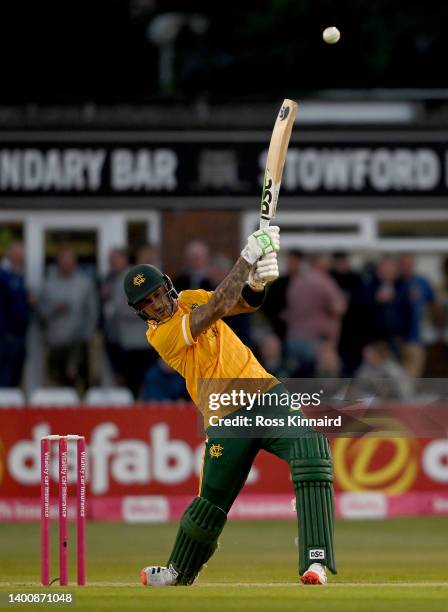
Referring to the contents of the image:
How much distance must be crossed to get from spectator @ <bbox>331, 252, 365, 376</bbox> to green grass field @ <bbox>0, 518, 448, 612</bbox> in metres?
2.31

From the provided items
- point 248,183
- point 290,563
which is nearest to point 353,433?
point 290,563

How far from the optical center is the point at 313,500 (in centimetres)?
857

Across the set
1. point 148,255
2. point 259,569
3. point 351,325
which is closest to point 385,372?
point 351,325

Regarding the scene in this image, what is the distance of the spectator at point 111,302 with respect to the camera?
1580 cm

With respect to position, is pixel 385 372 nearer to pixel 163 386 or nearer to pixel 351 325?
pixel 351 325

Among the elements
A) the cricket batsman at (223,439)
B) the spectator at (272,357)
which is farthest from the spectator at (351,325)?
the cricket batsman at (223,439)

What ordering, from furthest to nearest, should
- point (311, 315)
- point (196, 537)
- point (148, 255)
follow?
point (311, 315) → point (148, 255) → point (196, 537)

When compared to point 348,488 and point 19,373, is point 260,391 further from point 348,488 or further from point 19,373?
point 19,373

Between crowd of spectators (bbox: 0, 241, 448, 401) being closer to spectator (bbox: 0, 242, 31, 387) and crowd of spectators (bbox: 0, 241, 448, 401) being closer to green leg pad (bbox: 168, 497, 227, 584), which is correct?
spectator (bbox: 0, 242, 31, 387)

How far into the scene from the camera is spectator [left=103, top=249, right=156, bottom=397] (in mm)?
15805

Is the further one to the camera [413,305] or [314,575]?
[413,305]

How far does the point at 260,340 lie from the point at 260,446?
24.3 feet

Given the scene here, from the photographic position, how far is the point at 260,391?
8.88 m

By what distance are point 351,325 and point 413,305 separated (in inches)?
27.5
